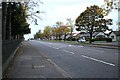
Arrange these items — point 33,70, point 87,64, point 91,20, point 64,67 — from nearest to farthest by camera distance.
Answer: point 33,70 < point 64,67 < point 87,64 < point 91,20

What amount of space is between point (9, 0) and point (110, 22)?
60.8 meters

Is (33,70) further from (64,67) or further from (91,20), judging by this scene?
(91,20)

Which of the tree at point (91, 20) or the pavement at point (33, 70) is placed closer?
the pavement at point (33, 70)

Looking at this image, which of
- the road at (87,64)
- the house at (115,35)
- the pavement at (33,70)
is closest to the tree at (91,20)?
the house at (115,35)

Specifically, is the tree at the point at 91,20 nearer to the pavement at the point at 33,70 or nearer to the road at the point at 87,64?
the road at the point at 87,64

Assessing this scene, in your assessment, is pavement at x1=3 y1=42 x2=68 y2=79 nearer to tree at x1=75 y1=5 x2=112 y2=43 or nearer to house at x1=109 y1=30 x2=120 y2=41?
tree at x1=75 y1=5 x2=112 y2=43

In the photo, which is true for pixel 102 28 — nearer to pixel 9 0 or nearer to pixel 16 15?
pixel 16 15

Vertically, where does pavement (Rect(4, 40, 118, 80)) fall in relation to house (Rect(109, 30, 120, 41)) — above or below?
below

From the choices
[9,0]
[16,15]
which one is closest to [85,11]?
[16,15]

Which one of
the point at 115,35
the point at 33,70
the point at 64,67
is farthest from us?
the point at 115,35

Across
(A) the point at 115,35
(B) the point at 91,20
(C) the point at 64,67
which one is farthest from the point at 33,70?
(A) the point at 115,35

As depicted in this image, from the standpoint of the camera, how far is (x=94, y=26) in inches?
3145

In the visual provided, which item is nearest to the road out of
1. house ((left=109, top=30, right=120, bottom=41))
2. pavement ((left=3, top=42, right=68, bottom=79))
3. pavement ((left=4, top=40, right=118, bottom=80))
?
pavement ((left=4, top=40, right=118, bottom=80))

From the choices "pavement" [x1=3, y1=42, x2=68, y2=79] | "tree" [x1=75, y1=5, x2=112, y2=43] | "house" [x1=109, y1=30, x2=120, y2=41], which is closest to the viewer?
"pavement" [x1=3, y1=42, x2=68, y2=79]
